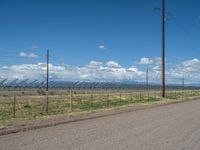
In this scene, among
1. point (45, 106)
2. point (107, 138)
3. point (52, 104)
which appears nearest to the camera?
point (107, 138)

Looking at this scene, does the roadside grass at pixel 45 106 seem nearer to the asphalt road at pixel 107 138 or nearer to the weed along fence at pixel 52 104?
the weed along fence at pixel 52 104

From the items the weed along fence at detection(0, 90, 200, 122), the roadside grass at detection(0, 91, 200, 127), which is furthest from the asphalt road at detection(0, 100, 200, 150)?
the weed along fence at detection(0, 90, 200, 122)

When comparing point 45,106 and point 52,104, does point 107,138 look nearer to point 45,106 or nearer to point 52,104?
point 45,106

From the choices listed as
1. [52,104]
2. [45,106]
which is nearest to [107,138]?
[45,106]

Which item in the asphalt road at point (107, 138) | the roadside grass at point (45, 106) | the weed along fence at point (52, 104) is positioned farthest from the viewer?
the weed along fence at point (52, 104)

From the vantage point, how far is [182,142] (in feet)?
35.1

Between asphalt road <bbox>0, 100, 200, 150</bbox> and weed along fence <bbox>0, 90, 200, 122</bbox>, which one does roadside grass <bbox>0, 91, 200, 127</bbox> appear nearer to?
weed along fence <bbox>0, 90, 200, 122</bbox>

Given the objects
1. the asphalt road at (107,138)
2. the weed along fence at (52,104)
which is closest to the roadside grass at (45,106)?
the weed along fence at (52,104)

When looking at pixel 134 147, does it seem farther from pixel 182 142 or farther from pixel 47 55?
pixel 47 55

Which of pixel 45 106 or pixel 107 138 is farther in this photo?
pixel 45 106

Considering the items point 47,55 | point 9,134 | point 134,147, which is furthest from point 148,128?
point 47,55

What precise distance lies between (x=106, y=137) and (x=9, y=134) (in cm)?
A: 338

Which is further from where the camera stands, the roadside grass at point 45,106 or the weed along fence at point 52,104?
the weed along fence at point 52,104

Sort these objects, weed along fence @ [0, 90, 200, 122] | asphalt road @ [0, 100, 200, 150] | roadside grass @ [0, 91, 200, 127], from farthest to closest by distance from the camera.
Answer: weed along fence @ [0, 90, 200, 122] → roadside grass @ [0, 91, 200, 127] → asphalt road @ [0, 100, 200, 150]
